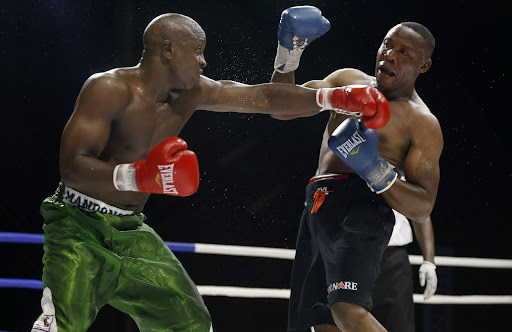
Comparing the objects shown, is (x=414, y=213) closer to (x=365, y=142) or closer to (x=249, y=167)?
(x=365, y=142)

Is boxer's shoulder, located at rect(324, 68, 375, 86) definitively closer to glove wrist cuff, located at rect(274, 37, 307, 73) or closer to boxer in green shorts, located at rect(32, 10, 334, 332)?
glove wrist cuff, located at rect(274, 37, 307, 73)

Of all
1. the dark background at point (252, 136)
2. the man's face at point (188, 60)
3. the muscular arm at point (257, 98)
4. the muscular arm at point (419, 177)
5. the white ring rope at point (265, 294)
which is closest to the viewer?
the man's face at point (188, 60)

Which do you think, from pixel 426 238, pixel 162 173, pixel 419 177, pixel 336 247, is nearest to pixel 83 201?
pixel 162 173

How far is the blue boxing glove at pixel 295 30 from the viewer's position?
7.32 ft

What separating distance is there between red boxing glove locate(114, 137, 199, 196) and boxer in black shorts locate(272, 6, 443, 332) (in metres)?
0.56

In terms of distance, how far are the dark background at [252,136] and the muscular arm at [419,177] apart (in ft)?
5.01

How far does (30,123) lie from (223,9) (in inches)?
52.9

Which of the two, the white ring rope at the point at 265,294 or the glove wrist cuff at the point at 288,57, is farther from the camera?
the white ring rope at the point at 265,294

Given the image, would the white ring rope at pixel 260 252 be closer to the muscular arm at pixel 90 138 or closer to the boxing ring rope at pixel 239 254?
the boxing ring rope at pixel 239 254

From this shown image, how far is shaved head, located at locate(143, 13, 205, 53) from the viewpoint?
1.94m

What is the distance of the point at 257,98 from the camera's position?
222cm

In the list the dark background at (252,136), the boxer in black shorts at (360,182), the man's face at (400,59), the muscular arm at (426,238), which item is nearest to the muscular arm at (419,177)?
the boxer in black shorts at (360,182)

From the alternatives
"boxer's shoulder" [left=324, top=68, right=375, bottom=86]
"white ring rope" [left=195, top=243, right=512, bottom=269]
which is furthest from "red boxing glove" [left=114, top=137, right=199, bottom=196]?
"white ring rope" [left=195, top=243, right=512, bottom=269]

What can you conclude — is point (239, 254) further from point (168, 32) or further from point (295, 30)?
point (168, 32)
